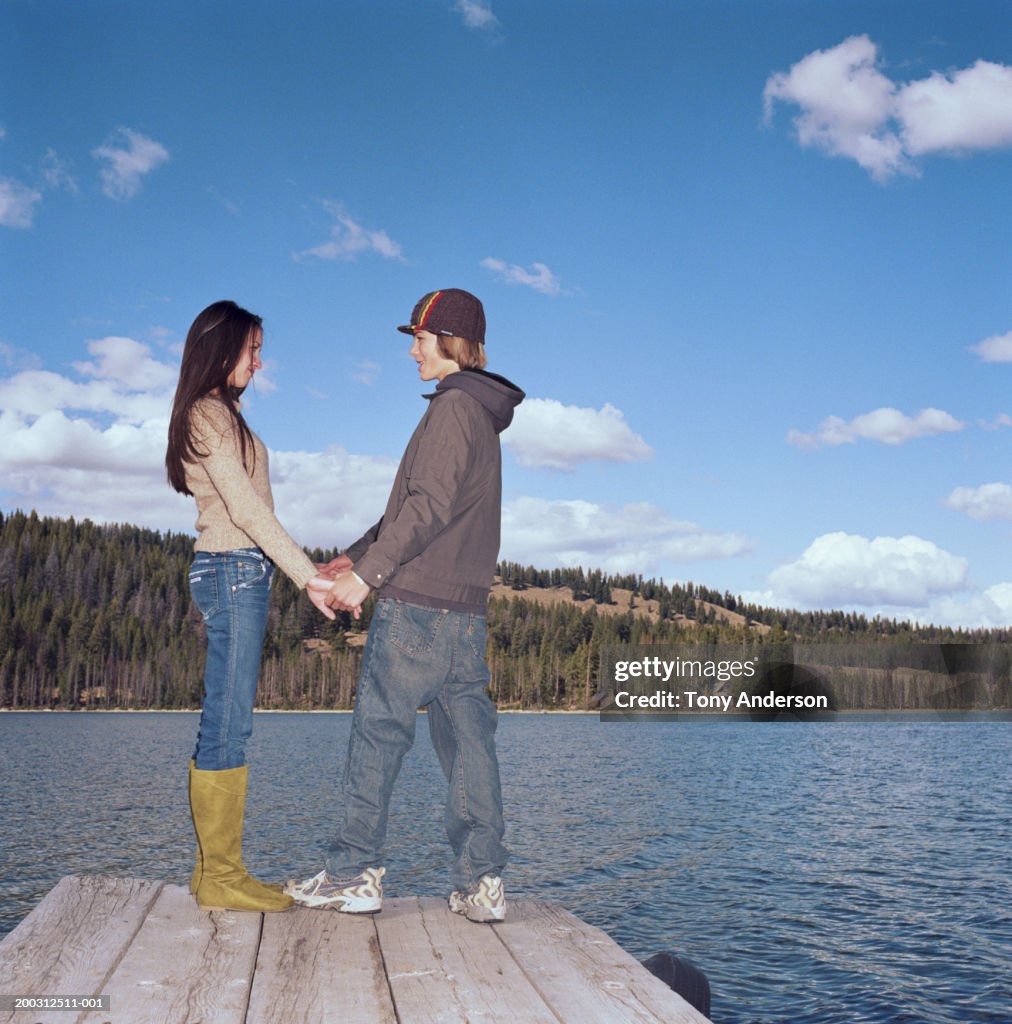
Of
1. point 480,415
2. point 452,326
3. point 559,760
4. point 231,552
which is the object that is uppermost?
point 452,326


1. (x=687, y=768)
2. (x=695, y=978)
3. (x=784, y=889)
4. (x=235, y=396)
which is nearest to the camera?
(x=235, y=396)

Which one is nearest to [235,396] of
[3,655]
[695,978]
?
[695,978]

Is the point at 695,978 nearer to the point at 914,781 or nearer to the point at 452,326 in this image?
the point at 452,326

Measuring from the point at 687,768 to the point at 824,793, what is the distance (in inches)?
797

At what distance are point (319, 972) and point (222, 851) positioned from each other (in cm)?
151

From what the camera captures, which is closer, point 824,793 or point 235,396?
point 235,396

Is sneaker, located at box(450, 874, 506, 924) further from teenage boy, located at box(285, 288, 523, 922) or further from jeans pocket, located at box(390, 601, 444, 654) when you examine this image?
jeans pocket, located at box(390, 601, 444, 654)

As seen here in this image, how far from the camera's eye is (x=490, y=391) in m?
6.09

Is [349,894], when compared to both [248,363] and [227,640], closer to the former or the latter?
[227,640]

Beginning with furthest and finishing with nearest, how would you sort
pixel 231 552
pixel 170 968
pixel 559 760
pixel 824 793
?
pixel 559 760, pixel 824 793, pixel 231 552, pixel 170 968

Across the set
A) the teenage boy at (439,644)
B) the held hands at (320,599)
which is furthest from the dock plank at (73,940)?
the held hands at (320,599)

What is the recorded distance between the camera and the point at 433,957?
16.4 feet

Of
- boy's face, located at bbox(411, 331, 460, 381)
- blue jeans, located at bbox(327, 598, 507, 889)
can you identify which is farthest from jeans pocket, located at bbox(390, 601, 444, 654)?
boy's face, located at bbox(411, 331, 460, 381)

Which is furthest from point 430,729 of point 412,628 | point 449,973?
point 449,973
